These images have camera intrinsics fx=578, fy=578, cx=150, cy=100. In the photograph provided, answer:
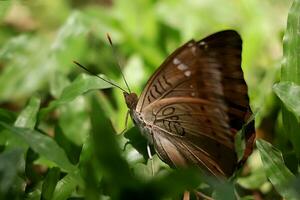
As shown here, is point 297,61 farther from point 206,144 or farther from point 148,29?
point 148,29

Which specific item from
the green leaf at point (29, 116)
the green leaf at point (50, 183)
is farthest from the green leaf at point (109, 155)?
the green leaf at point (29, 116)

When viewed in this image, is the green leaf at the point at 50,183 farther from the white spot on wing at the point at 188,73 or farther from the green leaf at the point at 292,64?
the green leaf at the point at 292,64

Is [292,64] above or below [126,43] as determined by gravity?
above

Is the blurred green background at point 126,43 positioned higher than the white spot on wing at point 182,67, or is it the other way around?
the white spot on wing at point 182,67

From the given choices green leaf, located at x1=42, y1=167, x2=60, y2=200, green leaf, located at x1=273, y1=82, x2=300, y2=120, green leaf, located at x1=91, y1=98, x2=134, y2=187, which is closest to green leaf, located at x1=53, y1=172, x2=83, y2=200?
green leaf, located at x1=42, y1=167, x2=60, y2=200

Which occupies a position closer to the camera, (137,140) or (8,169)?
(8,169)

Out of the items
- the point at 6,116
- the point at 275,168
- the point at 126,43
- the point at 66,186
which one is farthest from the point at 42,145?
the point at 126,43

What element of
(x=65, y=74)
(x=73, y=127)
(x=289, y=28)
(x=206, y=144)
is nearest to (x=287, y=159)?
(x=206, y=144)

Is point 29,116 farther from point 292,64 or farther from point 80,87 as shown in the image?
point 292,64
